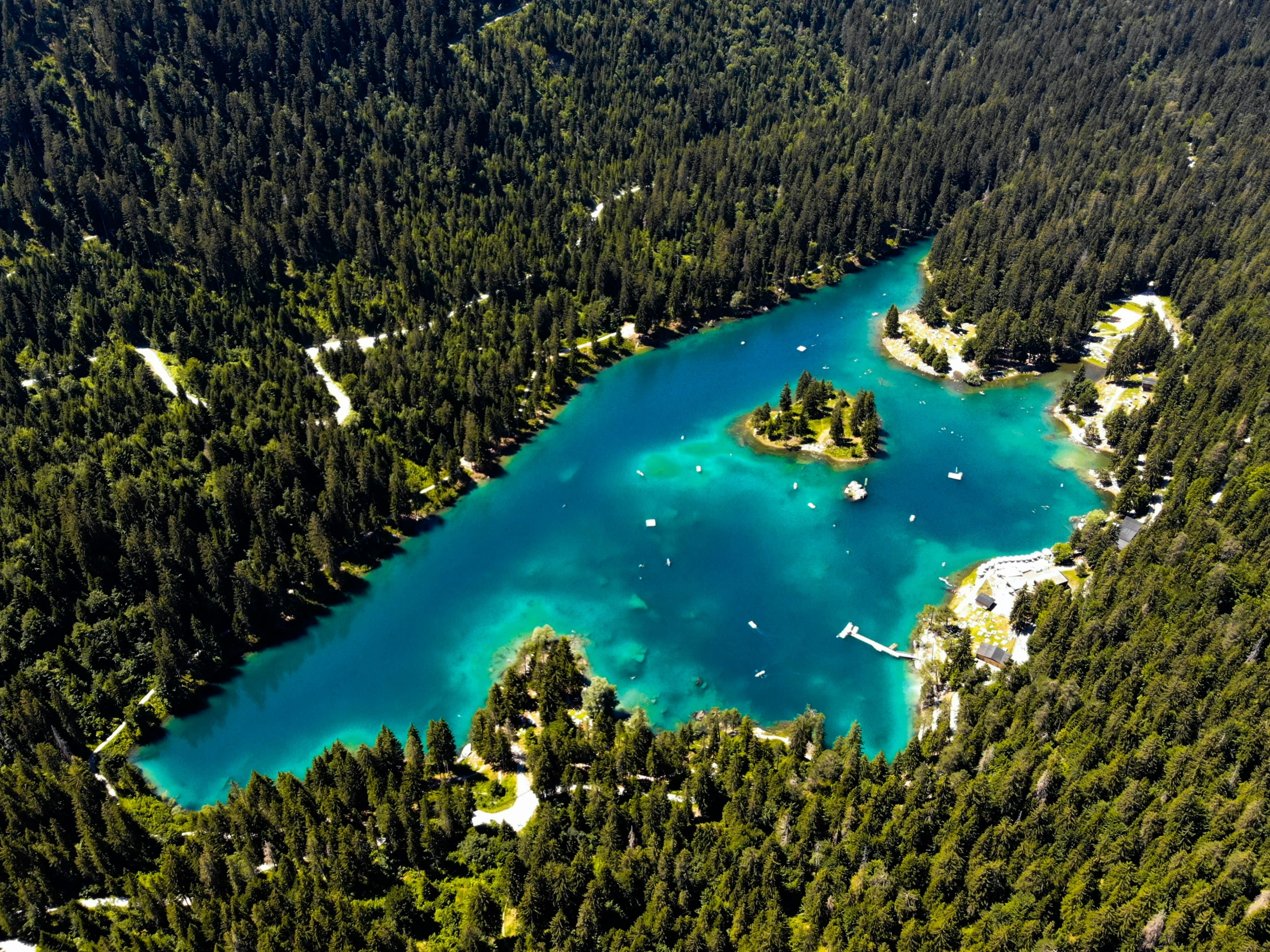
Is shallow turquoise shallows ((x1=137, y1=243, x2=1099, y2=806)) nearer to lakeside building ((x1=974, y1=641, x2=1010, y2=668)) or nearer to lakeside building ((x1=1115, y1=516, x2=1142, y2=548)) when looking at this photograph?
lakeside building ((x1=974, y1=641, x2=1010, y2=668))

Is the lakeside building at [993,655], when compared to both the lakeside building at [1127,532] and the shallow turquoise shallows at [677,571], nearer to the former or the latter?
the shallow turquoise shallows at [677,571]

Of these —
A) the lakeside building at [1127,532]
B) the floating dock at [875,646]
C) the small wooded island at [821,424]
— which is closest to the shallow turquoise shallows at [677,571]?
the floating dock at [875,646]

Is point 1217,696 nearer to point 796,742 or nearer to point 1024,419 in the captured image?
point 796,742

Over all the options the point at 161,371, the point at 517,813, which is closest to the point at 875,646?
the point at 517,813

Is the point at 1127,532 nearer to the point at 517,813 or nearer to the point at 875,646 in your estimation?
the point at 875,646

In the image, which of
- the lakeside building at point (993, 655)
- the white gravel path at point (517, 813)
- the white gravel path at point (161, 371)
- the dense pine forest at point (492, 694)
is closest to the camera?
the dense pine forest at point (492, 694)

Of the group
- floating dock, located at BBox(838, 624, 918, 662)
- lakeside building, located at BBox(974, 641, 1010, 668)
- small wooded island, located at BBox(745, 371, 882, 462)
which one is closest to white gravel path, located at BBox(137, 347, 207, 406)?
small wooded island, located at BBox(745, 371, 882, 462)

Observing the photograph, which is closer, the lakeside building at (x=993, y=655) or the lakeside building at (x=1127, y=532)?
the lakeside building at (x=993, y=655)
